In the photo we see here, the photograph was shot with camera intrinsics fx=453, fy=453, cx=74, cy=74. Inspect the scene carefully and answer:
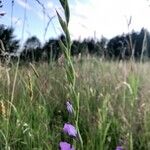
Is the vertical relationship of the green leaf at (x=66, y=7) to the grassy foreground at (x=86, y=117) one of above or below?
above

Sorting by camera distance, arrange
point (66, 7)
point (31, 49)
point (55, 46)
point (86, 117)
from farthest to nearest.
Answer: point (55, 46) → point (31, 49) → point (86, 117) → point (66, 7)

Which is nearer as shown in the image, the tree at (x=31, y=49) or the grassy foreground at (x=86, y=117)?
the grassy foreground at (x=86, y=117)

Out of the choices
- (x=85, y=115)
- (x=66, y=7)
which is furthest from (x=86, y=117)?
(x=66, y=7)

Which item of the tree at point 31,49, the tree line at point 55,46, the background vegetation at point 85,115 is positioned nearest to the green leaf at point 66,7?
the background vegetation at point 85,115

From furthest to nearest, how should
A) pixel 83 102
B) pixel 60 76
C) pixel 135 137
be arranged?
pixel 60 76 < pixel 83 102 < pixel 135 137

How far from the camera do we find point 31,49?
6367 millimetres

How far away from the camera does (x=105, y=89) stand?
3.83 metres

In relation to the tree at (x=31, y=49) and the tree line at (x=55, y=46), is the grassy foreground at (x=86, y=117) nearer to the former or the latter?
the tree line at (x=55, y=46)

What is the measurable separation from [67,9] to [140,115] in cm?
144

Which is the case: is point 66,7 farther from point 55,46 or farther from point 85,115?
point 55,46

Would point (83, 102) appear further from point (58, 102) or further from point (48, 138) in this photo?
point (48, 138)

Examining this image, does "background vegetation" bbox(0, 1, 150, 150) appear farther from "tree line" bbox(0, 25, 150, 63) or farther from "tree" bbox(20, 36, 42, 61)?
"tree" bbox(20, 36, 42, 61)

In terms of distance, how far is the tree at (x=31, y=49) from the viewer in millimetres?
5147

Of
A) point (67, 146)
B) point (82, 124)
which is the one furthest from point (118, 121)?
point (67, 146)
